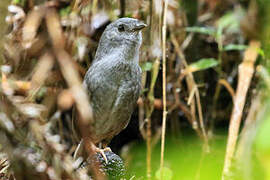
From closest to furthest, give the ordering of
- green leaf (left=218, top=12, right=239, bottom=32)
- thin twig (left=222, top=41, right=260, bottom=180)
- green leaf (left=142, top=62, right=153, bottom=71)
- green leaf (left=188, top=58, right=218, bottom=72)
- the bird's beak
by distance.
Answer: the bird's beak < thin twig (left=222, top=41, right=260, bottom=180) < green leaf (left=142, top=62, right=153, bottom=71) < green leaf (left=188, top=58, right=218, bottom=72) < green leaf (left=218, top=12, right=239, bottom=32)

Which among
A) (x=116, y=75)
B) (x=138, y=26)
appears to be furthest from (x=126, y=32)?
A: (x=116, y=75)

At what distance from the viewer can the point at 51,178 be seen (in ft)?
8.00

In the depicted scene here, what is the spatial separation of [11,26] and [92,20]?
0.70 meters

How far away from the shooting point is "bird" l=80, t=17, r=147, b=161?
9.36 ft

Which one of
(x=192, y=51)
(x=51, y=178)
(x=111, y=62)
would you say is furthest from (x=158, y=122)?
(x=51, y=178)

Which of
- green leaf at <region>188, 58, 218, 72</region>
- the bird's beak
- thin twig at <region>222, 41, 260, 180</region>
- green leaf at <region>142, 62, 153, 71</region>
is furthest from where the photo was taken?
green leaf at <region>188, 58, 218, 72</region>

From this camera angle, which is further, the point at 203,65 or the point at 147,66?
the point at 203,65

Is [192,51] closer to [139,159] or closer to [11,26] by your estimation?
[139,159]

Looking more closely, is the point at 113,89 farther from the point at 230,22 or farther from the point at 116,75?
the point at 230,22

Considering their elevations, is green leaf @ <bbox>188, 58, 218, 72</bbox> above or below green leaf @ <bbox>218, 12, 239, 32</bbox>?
below

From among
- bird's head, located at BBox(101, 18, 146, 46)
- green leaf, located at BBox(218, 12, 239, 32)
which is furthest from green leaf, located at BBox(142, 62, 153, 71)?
green leaf, located at BBox(218, 12, 239, 32)

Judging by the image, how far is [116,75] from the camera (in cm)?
287

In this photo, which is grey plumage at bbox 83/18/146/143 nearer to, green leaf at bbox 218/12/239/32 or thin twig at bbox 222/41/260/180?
thin twig at bbox 222/41/260/180

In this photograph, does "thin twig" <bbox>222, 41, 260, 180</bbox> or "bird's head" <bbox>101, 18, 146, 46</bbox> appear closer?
"bird's head" <bbox>101, 18, 146, 46</bbox>
